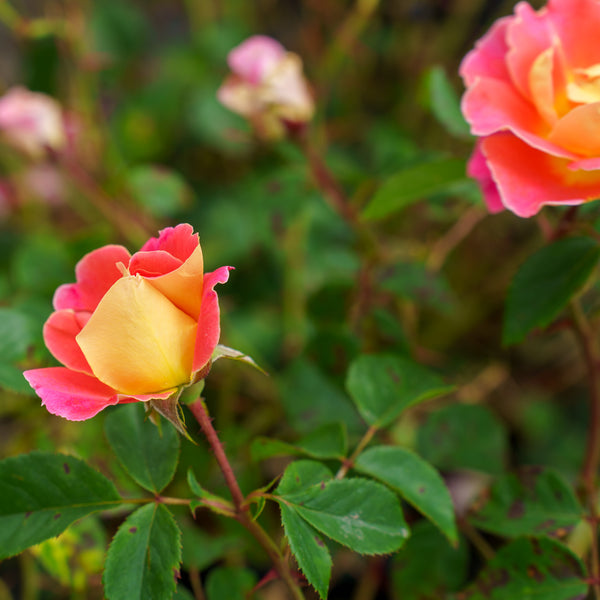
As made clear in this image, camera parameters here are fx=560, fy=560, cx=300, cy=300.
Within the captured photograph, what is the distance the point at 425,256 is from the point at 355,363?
33 centimetres

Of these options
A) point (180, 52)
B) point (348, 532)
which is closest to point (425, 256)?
point (348, 532)

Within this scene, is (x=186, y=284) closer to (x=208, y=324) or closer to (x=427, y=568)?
(x=208, y=324)

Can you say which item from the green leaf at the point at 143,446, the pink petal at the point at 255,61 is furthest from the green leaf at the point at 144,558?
the pink petal at the point at 255,61

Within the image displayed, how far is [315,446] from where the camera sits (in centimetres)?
36

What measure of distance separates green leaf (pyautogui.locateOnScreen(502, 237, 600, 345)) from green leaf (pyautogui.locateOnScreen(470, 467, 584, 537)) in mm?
102

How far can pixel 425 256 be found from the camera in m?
0.69

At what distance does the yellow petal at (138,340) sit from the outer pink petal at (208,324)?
0.05 ft

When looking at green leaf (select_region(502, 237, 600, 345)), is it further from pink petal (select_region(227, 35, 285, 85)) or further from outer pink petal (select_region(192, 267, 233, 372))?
pink petal (select_region(227, 35, 285, 85))

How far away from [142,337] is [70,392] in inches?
1.7

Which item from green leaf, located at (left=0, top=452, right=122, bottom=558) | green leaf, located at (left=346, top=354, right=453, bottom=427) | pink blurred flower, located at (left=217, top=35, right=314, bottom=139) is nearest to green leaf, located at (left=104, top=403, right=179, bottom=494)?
green leaf, located at (left=0, top=452, right=122, bottom=558)

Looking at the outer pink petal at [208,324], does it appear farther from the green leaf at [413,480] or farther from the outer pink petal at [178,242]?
the green leaf at [413,480]

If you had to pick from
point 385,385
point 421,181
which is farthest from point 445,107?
point 385,385

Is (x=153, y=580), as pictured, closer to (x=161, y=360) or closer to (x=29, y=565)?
(x=161, y=360)

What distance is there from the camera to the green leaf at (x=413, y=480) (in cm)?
33
